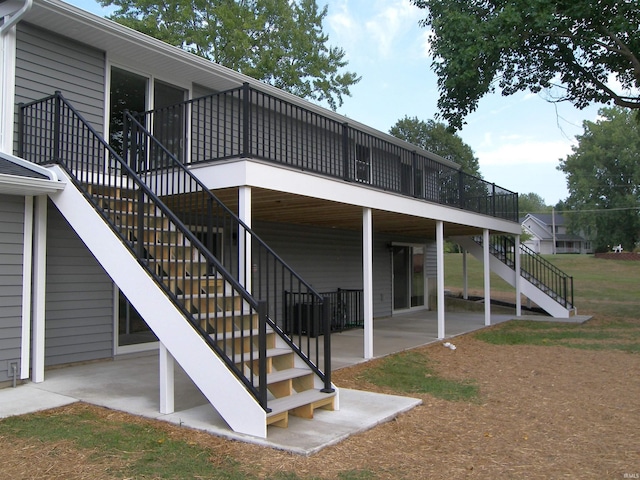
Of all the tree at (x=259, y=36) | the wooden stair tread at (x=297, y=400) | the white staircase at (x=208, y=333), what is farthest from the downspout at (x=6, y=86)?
the tree at (x=259, y=36)

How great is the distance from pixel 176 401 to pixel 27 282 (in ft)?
8.42

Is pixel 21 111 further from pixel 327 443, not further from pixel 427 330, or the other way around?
pixel 427 330

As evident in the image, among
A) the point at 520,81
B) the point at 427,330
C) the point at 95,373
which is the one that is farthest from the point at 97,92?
the point at 520,81

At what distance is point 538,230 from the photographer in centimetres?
7069

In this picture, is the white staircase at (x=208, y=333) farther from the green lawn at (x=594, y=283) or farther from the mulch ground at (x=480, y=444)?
the green lawn at (x=594, y=283)

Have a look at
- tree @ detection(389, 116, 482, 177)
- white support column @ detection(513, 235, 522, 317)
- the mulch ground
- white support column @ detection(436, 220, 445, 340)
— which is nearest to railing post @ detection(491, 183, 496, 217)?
white support column @ detection(513, 235, 522, 317)

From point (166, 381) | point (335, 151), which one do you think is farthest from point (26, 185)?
point (335, 151)

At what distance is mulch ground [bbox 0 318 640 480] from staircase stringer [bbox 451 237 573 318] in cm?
834

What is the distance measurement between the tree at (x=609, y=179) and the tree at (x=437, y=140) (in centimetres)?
1177

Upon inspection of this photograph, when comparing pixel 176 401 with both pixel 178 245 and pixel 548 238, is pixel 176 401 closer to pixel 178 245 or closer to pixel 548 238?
pixel 178 245

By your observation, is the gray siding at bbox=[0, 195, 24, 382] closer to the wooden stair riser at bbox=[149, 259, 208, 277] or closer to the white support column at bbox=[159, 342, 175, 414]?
the wooden stair riser at bbox=[149, 259, 208, 277]

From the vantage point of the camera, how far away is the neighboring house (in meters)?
69.4

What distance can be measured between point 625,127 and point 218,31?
3617cm

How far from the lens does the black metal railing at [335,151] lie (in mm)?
8102
